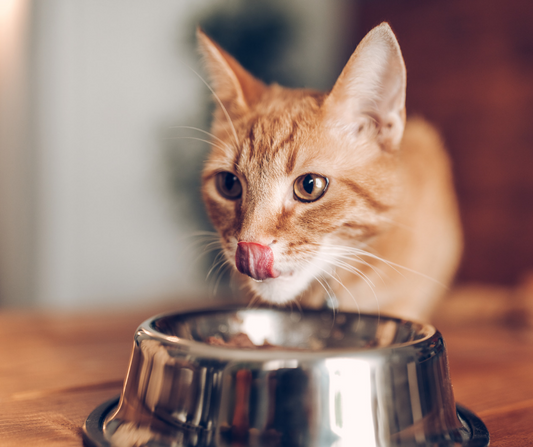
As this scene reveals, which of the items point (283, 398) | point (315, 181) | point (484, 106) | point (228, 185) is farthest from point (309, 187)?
point (484, 106)

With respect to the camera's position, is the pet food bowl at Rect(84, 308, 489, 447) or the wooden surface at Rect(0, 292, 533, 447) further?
the wooden surface at Rect(0, 292, 533, 447)

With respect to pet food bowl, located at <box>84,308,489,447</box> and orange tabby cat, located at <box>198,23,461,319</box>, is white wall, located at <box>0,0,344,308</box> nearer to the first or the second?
orange tabby cat, located at <box>198,23,461,319</box>

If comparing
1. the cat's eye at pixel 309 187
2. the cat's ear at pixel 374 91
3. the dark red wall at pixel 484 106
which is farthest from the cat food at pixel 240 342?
the dark red wall at pixel 484 106

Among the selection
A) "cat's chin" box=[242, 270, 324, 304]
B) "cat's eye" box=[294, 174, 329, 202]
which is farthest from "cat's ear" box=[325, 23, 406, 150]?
"cat's chin" box=[242, 270, 324, 304]

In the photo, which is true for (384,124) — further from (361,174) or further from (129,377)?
(129,377)

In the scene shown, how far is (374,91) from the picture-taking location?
895mm

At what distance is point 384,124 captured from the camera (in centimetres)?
93

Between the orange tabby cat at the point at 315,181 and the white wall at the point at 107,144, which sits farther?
the white wall at the point at 107,144

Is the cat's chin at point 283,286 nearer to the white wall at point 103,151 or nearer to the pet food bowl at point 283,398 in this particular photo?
the pet food bowl at point 283,398

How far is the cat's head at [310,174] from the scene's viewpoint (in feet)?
2.70

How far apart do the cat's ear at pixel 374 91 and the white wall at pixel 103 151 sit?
1724 millimetres

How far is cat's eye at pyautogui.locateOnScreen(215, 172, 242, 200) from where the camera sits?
96cm

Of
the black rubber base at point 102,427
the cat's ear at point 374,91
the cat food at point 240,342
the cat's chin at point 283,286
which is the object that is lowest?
the black rubber base at point 102,427

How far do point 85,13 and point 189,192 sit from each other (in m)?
1.34
